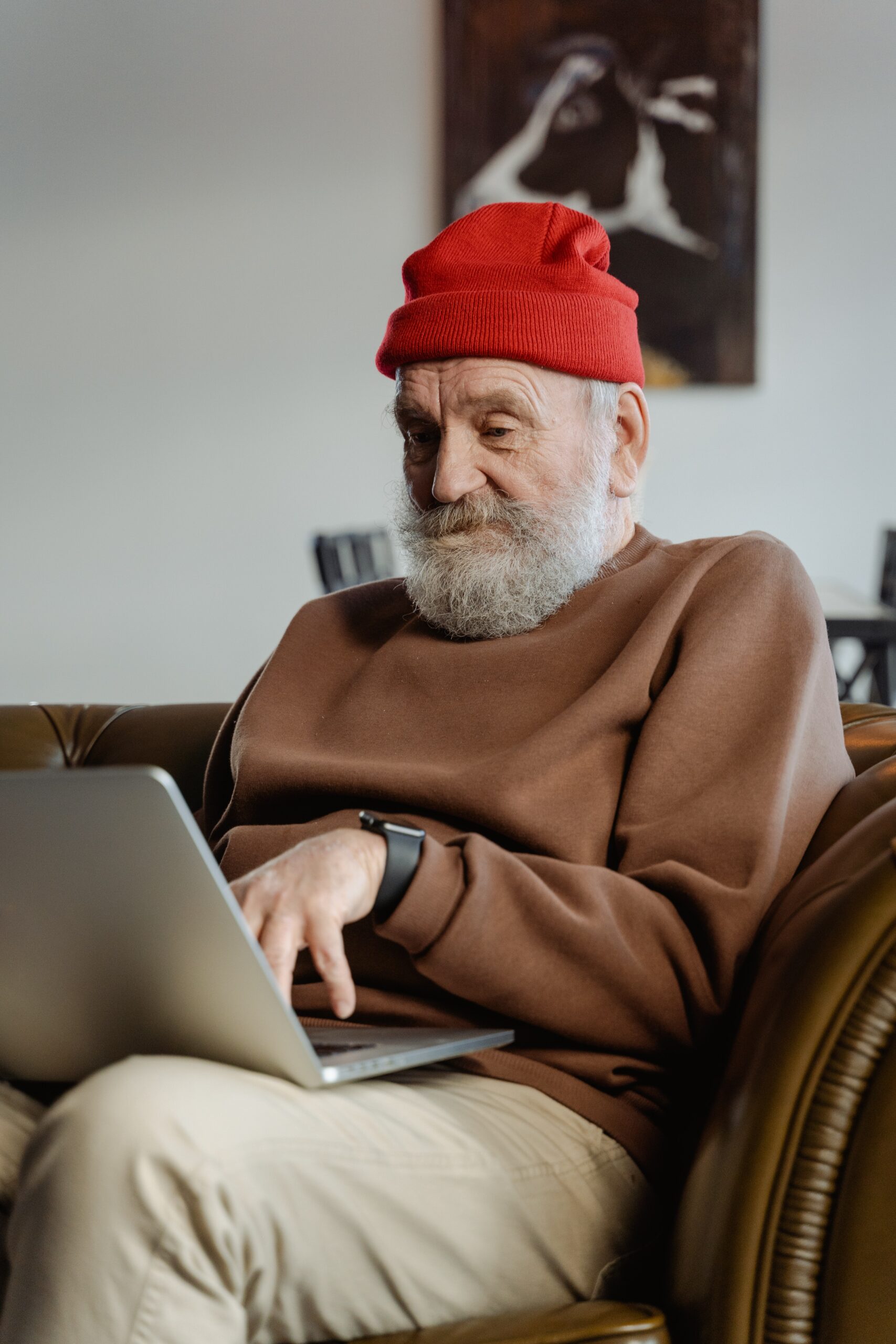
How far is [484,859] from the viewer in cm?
98

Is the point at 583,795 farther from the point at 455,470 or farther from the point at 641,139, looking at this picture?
the point at 641,139

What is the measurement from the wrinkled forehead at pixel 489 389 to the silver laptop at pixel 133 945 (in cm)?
72

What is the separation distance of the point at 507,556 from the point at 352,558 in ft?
6.05

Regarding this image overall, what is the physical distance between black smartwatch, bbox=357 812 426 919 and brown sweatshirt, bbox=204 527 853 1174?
12 mm

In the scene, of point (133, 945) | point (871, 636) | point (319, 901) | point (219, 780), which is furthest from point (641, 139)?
point (133, 945)

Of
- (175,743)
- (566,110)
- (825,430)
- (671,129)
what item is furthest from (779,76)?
(175,743)

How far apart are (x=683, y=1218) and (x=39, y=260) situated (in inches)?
165

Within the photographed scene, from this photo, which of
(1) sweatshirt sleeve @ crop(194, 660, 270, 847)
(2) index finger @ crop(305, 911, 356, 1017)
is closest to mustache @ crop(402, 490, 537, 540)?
(1) sweatshirt sleeve @ crop(194, 660, 270, 847)

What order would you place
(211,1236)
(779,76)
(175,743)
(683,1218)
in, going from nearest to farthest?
1. (211,1236)
2. (683,1218)
3. (175,743)
4. (779,76)

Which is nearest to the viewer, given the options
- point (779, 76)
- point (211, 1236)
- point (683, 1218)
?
point (211, 1236)

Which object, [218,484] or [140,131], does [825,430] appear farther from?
[140,131]

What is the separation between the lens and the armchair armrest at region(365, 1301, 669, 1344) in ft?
2.78

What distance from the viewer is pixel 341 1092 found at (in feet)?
2.92

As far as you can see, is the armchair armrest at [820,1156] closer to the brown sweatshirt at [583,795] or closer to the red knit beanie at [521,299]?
the brown sweatshirt at [583,795]
